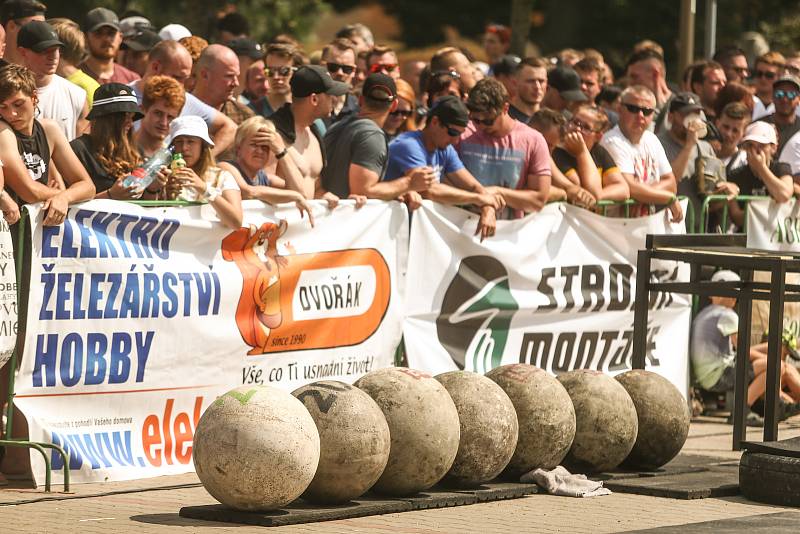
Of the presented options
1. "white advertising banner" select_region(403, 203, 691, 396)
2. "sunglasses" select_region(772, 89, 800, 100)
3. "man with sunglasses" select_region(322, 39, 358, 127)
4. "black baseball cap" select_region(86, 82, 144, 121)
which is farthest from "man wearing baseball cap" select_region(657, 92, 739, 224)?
"black baseball cap" select_region(86, 82, 144, 121)

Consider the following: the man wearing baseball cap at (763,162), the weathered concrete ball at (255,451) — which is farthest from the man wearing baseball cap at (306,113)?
the man wearing baseball cap at (763,162)

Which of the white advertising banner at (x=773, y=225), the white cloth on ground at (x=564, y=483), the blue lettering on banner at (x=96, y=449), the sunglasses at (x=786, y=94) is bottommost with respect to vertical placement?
the white cloth on ground at (x=564, y=483)

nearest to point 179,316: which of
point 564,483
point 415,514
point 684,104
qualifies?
point 415,514

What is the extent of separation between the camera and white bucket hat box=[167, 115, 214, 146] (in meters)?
10.3

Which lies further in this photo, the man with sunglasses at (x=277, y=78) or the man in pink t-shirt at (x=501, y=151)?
the man with sunglasses at (x=277, y=78)

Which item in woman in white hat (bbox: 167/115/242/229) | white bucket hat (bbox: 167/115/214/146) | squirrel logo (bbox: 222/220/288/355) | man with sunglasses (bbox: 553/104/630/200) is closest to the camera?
woman in white hat (bbox: 167/115/242/229)

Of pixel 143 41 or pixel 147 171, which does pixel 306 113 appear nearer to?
pixel 147 171

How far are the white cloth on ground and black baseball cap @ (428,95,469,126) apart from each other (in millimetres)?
3037

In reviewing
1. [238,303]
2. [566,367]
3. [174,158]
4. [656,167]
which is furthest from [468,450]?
[656,167]

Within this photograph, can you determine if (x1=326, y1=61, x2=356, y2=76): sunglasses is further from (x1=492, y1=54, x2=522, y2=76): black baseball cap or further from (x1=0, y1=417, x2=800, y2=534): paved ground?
(x1=0, y1=417, x2=800, y2=534): paved ground

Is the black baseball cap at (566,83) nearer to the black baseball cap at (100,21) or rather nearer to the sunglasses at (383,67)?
the sunglasses at (383,67)

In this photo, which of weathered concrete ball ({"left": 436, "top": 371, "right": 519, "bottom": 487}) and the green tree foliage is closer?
weathered concrete ball ({"left": 436, "top": 371, "right": 519, "bottom": 487})

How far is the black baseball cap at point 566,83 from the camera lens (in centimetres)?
1485

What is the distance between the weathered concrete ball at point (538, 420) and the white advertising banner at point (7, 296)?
2.98 metres
